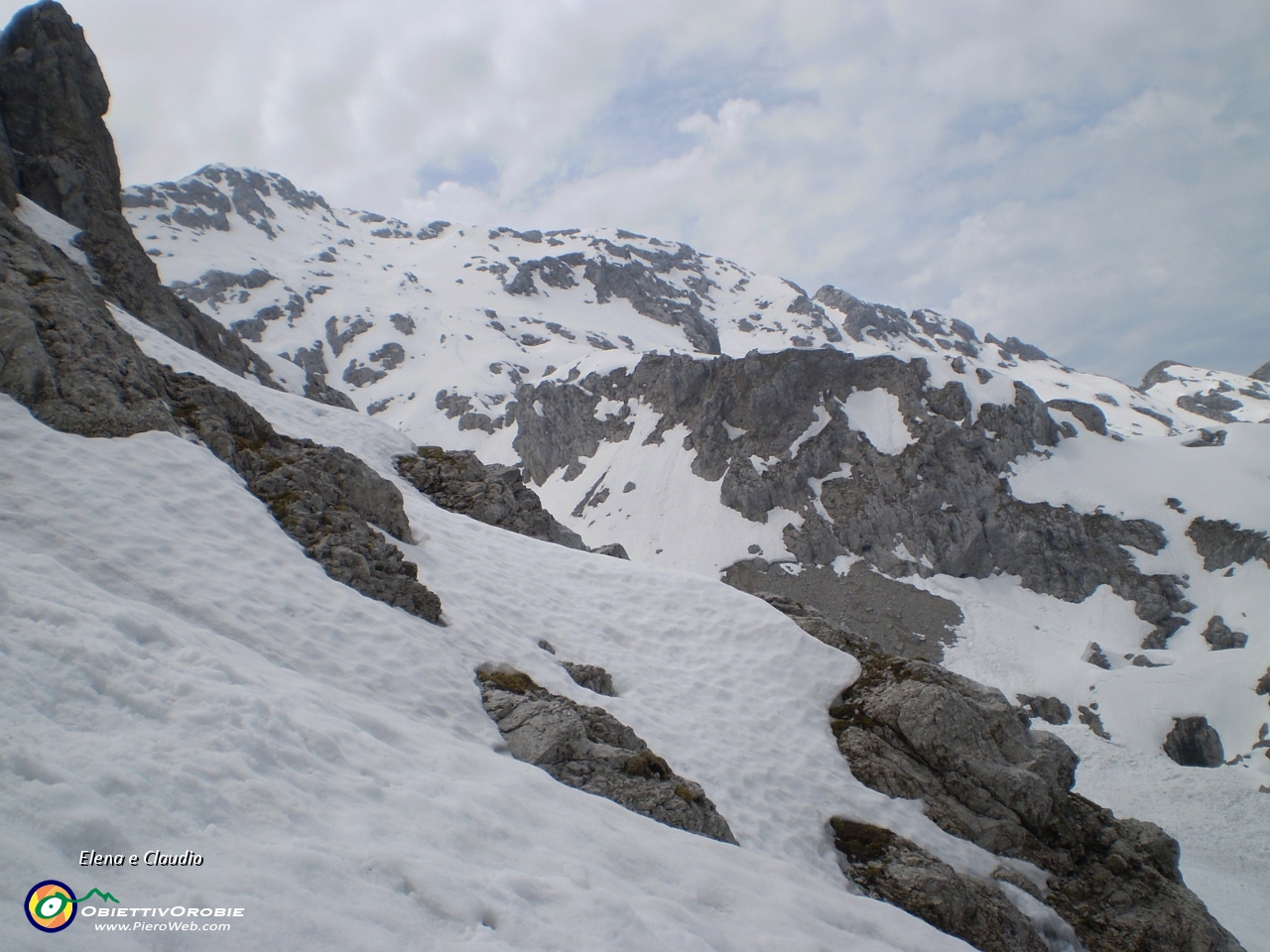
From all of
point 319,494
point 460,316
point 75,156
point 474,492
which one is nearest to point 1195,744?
point 474,492

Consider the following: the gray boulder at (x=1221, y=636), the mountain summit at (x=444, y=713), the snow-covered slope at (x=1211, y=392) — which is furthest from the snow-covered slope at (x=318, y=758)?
the snow-covered slope at (x=1211, y=392)

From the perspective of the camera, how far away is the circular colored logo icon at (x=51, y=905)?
11.2 ft

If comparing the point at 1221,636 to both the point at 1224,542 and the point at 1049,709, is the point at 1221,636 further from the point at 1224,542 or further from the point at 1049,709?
the point at 1049,709

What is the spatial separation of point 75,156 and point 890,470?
67935 millimetres

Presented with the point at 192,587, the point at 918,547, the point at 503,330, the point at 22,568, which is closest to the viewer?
the point at 22,568

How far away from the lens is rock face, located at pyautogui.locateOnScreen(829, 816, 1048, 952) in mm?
10180

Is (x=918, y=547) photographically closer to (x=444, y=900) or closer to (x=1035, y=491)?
(x=1035, y=491)

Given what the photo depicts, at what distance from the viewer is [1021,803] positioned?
1309 cm

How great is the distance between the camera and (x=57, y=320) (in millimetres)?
12945

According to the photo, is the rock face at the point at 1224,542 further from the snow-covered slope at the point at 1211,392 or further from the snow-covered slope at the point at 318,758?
the snow-covered slope at the point at 1211,392

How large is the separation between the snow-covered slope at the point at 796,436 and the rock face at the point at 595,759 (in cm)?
1726

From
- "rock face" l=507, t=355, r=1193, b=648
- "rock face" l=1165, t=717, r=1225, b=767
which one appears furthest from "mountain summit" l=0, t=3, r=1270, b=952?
"rock face" l=507, t=355, r=1193, b=648

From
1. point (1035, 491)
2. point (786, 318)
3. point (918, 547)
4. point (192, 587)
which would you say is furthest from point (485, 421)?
point (786, 318)

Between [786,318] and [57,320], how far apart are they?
185 metres
